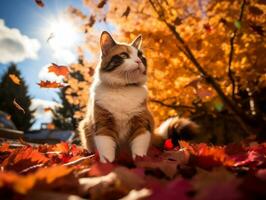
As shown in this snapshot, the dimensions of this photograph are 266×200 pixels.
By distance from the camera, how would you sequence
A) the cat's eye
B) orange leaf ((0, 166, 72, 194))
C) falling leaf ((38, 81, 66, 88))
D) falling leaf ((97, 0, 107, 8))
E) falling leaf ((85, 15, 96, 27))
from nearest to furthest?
orange leaf ((0, 166, 72, 194))
the cat's eye
falling leaf ((38, 81, 66, 88))
falling leaf ((97, 0, 107, 8))
falling leaf ((85, 15, 96, 27))

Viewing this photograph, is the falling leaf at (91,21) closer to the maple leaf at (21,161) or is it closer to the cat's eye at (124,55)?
the cat's eye at (124,55)

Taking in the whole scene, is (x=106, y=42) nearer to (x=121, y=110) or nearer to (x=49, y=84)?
(x=121, y=110)

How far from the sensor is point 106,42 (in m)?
3.12

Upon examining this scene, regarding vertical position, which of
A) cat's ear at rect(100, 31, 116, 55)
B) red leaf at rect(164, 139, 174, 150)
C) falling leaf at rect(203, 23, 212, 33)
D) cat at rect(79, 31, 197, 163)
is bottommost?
red leaf at rect(164, 139, 174, 150)

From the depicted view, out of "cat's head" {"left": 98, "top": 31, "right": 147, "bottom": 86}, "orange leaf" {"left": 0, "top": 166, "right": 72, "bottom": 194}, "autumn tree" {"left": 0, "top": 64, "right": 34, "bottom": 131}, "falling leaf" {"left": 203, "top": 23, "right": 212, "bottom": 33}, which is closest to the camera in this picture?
"orange leaf" {"left": 0, "top": 166, "right": 72, "bottom": 194}

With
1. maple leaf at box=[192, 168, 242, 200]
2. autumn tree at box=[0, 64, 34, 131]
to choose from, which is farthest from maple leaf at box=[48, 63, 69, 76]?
autumn tree at box=[0, 64, 34, 131]

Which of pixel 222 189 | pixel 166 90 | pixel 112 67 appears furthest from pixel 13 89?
pixel 222 189

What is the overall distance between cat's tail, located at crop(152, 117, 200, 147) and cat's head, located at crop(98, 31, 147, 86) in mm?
555

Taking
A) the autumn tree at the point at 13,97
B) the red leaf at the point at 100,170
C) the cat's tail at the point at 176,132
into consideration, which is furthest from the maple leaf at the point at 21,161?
the autumn tree at the point at 13,97

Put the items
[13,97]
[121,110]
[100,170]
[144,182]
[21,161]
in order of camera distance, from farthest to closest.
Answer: [13,97], [121,110], [21,161], [100,170], [144,182]

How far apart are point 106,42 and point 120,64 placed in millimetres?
290

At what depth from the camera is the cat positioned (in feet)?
8.38

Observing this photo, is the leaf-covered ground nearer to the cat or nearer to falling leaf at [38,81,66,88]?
the cat

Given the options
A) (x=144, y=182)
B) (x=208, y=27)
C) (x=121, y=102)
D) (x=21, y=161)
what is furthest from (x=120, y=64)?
(x=208, y=27)
